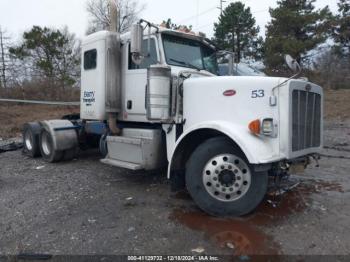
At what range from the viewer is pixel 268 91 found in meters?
4.79

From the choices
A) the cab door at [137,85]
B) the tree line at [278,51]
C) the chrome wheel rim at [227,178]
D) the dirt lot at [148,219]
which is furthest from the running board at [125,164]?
the tree line at [278,51]

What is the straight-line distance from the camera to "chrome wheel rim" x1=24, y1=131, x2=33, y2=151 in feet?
30.7

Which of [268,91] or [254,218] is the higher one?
[268,91]

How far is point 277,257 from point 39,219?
3.14 meters

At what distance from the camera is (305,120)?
16.7 ft

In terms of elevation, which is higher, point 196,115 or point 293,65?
point 293,65

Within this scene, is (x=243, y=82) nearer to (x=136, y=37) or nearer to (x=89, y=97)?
(x=136, y=37)

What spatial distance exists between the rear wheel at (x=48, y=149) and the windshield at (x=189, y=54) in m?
3.78

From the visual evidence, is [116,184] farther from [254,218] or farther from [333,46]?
[333,46]

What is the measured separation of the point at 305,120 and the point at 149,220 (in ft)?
8.17

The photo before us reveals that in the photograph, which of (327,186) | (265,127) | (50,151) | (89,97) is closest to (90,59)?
(89,97)

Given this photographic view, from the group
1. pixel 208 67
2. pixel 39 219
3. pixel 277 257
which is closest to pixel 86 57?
pixel 208 67

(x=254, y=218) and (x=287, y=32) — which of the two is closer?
(x=254, y=218)

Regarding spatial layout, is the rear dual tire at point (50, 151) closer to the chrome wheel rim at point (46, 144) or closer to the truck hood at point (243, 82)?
the chrome wheel rim at point (46, 144)
